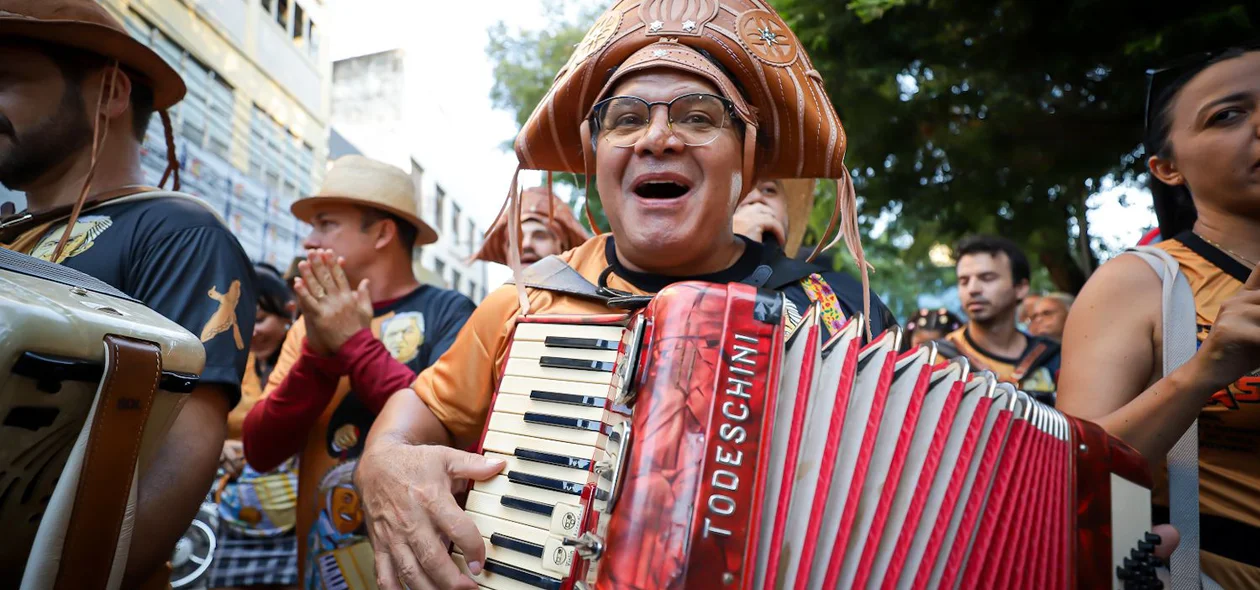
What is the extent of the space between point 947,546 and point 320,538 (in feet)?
7.31

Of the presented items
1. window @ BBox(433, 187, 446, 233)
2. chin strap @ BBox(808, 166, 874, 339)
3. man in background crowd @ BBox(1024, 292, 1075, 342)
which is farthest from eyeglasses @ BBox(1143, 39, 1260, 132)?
window @ BBox(433, 187, 446, 233)

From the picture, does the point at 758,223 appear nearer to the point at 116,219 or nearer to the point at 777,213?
the point at 777,213

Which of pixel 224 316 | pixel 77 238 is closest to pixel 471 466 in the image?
pixel 224 316

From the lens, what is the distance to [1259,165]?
6.54 feet

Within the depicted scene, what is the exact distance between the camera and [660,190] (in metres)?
1.89

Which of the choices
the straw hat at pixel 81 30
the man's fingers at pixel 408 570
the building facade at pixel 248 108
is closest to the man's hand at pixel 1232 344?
the man's fingers at pixel 408 570

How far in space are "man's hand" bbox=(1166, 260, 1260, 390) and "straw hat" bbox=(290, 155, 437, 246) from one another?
2974 mm

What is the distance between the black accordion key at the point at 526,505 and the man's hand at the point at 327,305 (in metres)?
1.43

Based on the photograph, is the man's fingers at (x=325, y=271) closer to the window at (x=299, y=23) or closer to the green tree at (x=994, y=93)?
the green tree at (x=994, y=93)

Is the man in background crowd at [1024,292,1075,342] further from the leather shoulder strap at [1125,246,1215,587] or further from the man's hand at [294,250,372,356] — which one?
the man's hand at [294,250,372,356]

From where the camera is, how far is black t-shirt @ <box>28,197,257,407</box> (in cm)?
200

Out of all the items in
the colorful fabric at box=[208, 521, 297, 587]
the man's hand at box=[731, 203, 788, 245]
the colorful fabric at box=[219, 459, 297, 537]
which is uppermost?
the man's hand at box=[731, 203, 788, 245]

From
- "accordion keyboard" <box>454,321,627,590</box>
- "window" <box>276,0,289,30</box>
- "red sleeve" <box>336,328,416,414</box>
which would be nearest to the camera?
"accordion keyboard" <box>454,321,627,590</box>

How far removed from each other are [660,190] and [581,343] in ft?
1.84
